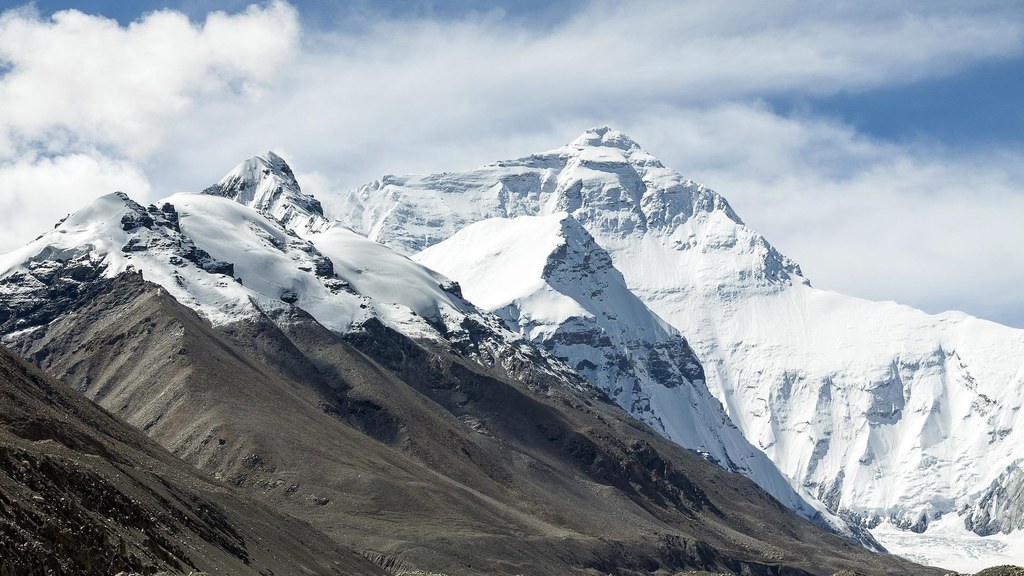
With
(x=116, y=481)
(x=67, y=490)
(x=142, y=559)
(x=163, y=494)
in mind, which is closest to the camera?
(x=142, y=559)

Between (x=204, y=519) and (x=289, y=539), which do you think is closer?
(x=204, y=519)

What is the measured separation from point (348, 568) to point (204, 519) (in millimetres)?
37200

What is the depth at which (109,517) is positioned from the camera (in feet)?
421

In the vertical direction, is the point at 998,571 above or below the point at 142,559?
above

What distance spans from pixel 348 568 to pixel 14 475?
83.7 m

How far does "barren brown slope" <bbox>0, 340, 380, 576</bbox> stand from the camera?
106500 mm

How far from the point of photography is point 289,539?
621 feet

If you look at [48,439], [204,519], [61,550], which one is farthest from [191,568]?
[48,439]

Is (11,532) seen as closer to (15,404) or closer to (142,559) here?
(142,559)

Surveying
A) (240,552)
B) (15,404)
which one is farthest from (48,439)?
(240,552)

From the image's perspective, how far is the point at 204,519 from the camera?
164 m

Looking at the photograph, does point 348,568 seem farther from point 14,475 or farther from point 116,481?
point 14,475

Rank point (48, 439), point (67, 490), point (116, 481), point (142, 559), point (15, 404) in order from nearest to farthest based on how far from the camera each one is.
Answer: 1. point (142, 559)
2. point (67, 490)
3. point (116, 481)
4. point (48, 439)
5. point (15, 404)

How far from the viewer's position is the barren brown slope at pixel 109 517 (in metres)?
106
